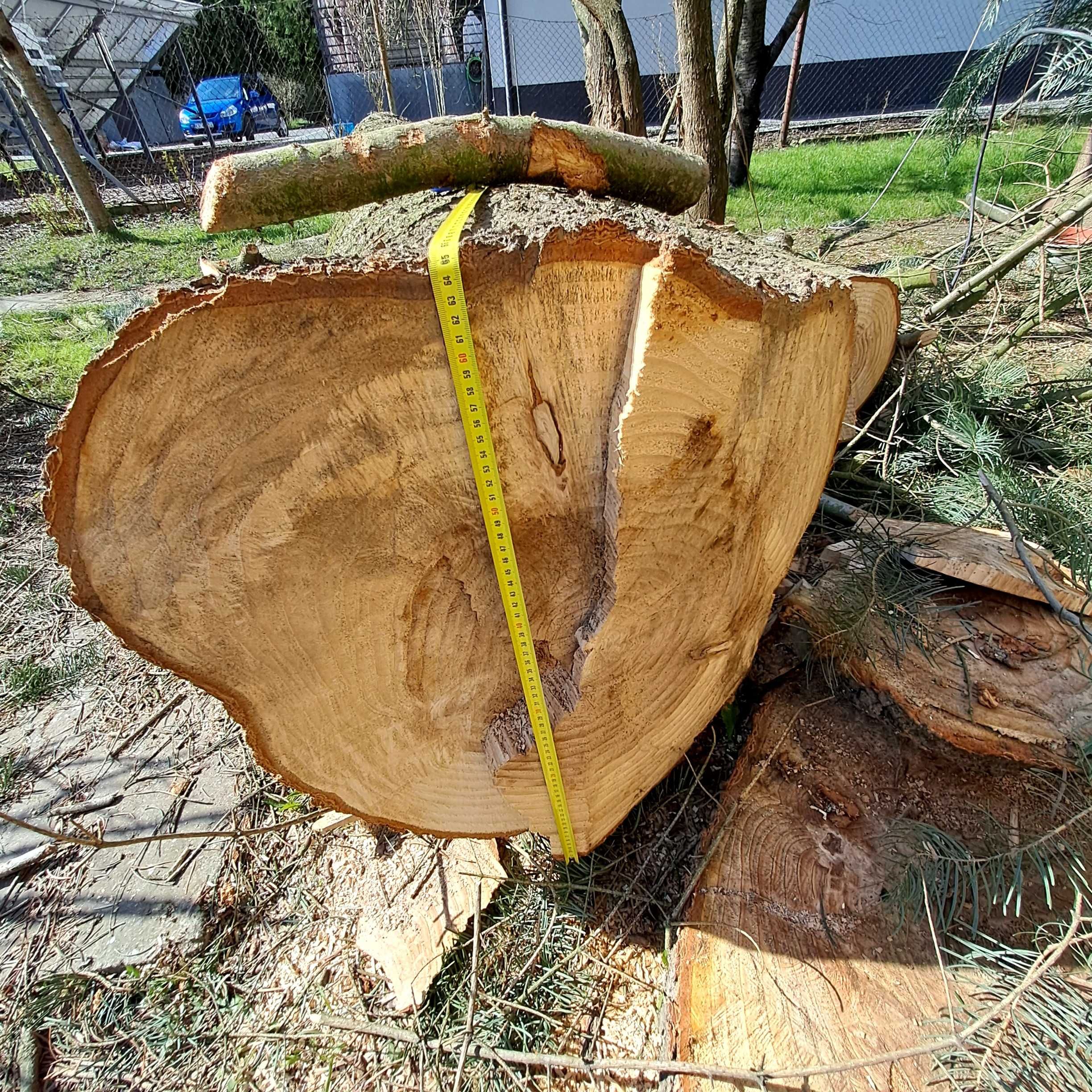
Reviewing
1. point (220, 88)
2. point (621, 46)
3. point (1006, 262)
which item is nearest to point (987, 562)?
point (1006, 262)

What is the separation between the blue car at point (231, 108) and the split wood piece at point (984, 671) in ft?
48.2

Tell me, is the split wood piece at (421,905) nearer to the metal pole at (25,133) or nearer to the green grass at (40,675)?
the green grass at (40,675)

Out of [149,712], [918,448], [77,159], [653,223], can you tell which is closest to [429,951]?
[149,712]

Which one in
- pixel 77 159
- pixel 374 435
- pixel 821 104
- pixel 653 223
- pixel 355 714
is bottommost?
pixel 821 104

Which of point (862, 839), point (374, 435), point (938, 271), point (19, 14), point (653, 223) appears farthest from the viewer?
point (19, 14)

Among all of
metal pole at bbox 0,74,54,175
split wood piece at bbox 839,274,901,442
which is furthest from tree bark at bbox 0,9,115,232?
split wood piece at bbox 839,274,901,442

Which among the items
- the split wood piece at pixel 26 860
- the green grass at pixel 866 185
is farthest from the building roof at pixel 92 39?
the split wood piece at pixel 26 860

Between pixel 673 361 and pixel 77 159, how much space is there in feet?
26.0

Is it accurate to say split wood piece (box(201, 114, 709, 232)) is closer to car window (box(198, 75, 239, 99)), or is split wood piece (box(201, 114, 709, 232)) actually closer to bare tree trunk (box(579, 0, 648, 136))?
bare tree trunk (box(579, 0, 648, 136))

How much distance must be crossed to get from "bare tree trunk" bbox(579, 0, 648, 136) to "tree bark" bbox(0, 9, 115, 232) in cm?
519

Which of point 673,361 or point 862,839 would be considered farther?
point 862,839

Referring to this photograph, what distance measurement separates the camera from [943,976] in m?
1.17

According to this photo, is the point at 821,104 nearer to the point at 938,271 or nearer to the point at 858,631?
the point at 938,271

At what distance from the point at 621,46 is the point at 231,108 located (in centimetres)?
1330
